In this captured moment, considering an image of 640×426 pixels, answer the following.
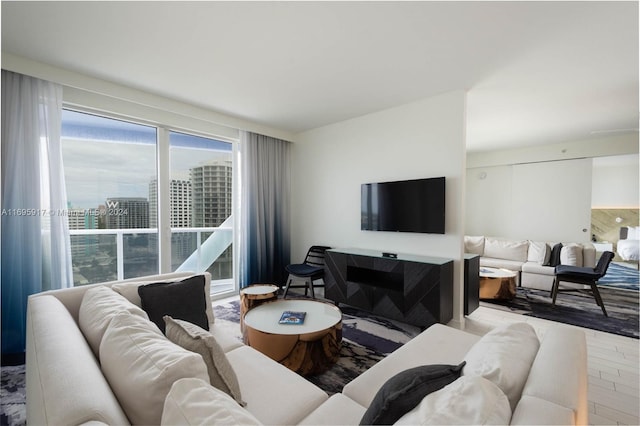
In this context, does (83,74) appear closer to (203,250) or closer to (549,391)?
(203,250)

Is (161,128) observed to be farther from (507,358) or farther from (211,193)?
(507,358)

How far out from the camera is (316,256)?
4.34 meters

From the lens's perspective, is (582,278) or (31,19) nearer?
(31,19)

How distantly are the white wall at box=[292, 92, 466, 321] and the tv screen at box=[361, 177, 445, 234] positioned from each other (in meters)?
0.11

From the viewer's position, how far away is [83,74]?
8.87 ft

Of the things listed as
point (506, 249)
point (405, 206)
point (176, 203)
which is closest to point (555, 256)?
point (506, 249)

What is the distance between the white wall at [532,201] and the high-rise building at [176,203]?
5700 millimetres

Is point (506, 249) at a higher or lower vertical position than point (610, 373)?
higher

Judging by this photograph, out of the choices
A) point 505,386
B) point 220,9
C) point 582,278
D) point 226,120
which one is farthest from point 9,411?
point 582,278

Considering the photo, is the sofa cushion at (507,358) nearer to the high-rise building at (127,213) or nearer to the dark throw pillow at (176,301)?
the dark throw pillow at (176,301)

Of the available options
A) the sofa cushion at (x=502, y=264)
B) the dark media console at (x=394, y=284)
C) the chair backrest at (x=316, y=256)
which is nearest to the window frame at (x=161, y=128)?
the chair backrest at (x=316, y=256)

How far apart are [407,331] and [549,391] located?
89.2 inches

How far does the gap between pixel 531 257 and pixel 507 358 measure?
4762 mm

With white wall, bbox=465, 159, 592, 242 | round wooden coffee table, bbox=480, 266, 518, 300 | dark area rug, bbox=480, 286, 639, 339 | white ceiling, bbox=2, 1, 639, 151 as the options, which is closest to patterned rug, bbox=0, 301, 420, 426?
round wooden coffee table, bbox=480, 266, 518, 300
